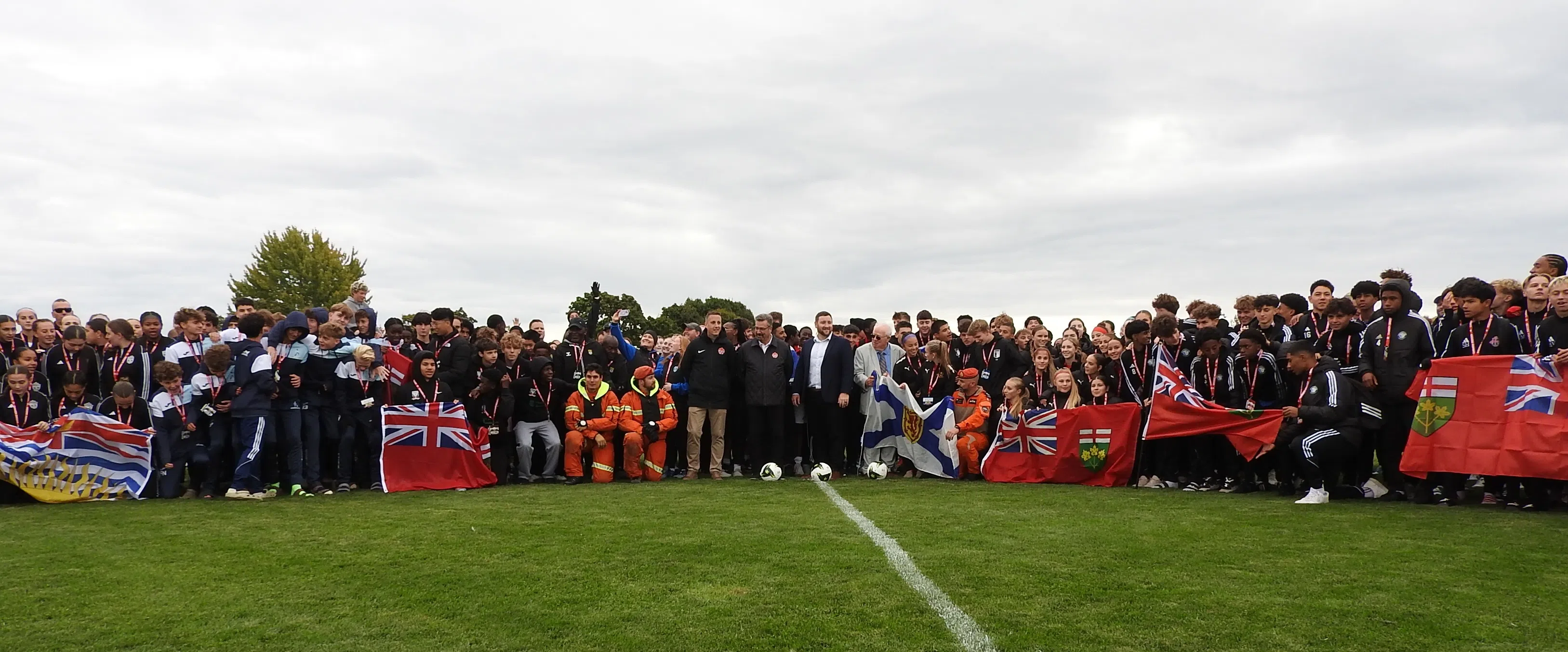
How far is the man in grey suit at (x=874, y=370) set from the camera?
42.6ft

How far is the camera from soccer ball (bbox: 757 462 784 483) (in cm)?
1210

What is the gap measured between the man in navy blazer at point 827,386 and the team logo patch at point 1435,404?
18.9 ft

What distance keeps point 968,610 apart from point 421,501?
21.5ft

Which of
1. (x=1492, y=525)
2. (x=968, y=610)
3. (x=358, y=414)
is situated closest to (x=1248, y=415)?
(x=1492, y=525)

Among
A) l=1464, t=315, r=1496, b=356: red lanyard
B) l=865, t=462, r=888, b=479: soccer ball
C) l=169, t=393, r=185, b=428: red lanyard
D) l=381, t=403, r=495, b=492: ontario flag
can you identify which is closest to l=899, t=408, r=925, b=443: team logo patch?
l=865, t=462, r=888, b=479: soccer ball

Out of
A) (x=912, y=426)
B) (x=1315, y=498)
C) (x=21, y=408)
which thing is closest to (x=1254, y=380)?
(x=1315, y=498)

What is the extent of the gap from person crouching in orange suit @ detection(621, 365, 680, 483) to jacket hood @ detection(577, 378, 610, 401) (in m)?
0.25

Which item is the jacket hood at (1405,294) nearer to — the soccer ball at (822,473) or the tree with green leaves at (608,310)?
the soccer ball at (822,473)

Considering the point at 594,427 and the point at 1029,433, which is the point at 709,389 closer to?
the point at 594,427

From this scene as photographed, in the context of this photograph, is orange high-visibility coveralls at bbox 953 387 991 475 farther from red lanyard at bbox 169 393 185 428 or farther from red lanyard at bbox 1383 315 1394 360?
red lanyard at bbox 169 393 185 428

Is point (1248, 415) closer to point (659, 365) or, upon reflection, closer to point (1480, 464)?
point (1480, 464)

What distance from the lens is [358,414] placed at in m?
11.4

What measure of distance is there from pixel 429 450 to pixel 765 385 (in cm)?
386

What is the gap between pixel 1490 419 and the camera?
8.86 m
